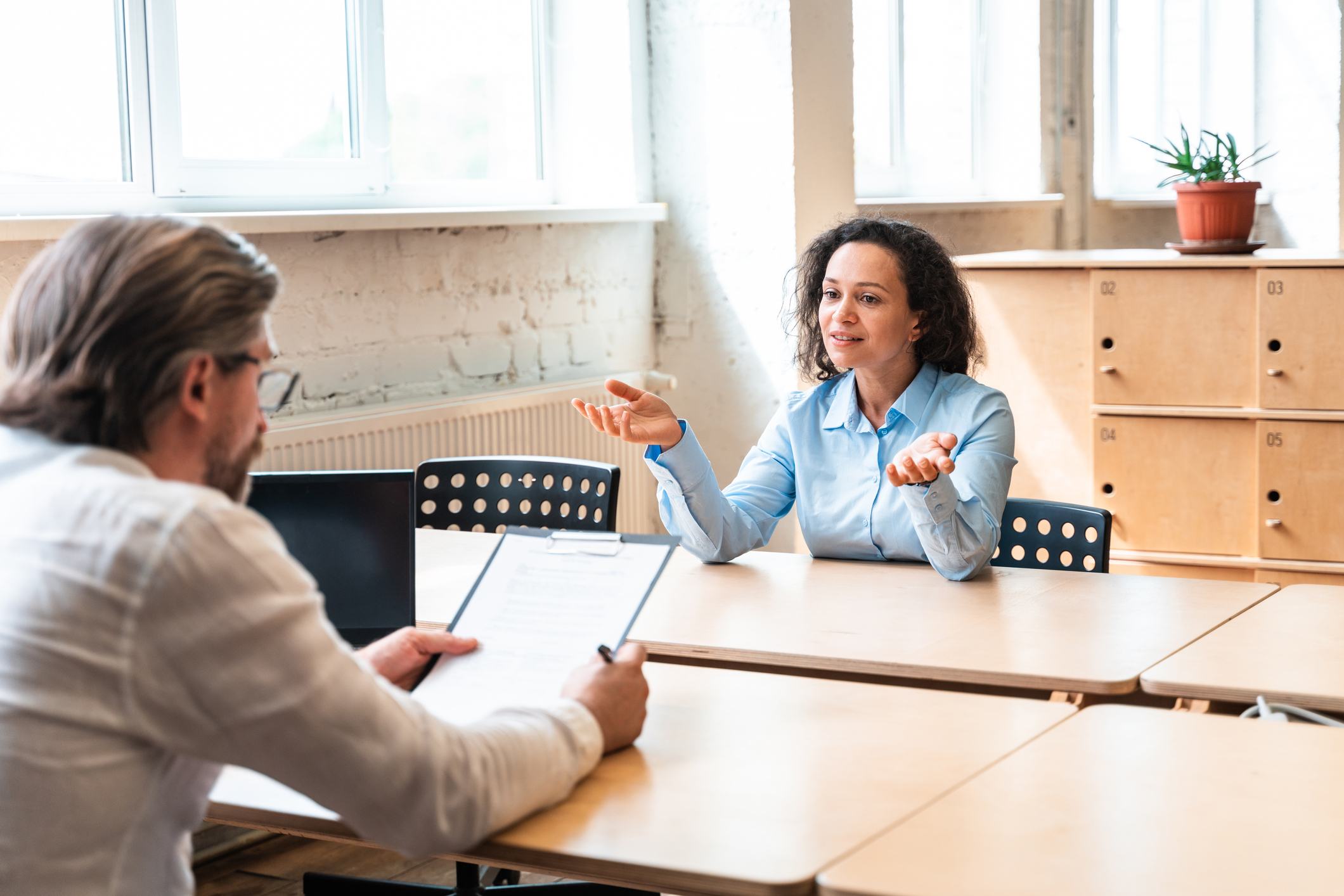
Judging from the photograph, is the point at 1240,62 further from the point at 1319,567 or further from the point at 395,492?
the point at 395,492

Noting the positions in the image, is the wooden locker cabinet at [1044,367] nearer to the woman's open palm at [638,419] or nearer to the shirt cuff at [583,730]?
the woman's open palm at [638,419]

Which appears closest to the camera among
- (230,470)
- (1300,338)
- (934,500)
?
(230,470)

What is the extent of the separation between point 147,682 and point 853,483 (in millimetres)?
1800

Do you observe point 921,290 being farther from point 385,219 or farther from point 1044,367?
point 1044,367

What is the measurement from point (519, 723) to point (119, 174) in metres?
2.43

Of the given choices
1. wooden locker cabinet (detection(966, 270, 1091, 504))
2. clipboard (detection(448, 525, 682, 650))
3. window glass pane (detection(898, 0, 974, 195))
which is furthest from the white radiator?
window glass pane (detection(898, 0, 974, 195))

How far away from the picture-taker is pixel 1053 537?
2717 millimetres

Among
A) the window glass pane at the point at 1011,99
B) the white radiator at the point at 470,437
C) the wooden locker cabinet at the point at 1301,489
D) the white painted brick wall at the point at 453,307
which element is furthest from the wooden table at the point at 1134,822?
the window glass pane at the point at 1011,99

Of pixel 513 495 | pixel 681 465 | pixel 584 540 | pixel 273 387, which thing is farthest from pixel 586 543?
pixel 513 495

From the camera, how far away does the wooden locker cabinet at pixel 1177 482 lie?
4.43 metres

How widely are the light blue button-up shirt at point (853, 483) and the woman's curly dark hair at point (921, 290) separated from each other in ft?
0.21

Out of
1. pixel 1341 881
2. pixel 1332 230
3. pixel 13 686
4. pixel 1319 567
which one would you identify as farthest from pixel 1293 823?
pixel 1332 230

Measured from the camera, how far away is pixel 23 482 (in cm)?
120

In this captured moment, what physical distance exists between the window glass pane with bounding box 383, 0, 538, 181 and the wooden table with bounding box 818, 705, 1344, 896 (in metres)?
3.02
